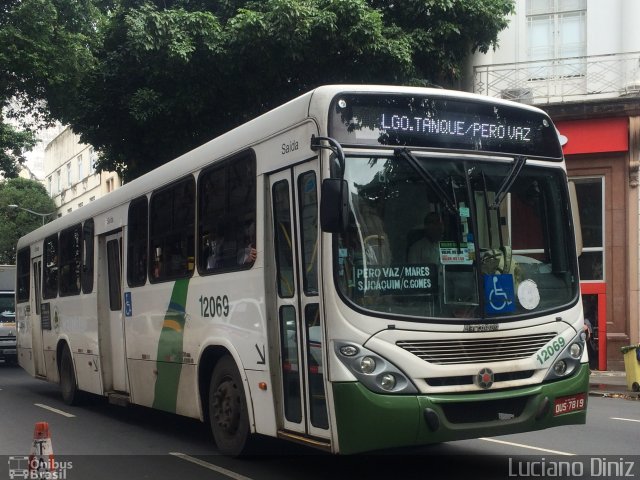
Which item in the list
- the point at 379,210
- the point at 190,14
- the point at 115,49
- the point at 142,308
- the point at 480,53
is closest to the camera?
the point at 379,210

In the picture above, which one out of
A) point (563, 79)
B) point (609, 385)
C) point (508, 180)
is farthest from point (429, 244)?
point (563, 79)

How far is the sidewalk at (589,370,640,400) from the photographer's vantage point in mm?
15938

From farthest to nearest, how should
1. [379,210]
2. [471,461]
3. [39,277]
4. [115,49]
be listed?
1. [115,49]
2. [39,277]
3. [471,461]
4. [379,210]

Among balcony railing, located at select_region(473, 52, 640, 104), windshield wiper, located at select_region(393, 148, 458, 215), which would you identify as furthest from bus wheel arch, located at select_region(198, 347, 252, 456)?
balcony railing, located at select_region(473, 52, 640, 104)

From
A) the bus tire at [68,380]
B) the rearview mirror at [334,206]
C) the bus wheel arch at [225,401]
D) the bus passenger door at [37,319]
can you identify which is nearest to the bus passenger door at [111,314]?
the bus tire at [68,380]

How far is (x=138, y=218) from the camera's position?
416 inches

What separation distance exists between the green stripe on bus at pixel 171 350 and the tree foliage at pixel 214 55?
926 centimetres

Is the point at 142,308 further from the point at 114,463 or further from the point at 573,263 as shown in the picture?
the point at 573,263

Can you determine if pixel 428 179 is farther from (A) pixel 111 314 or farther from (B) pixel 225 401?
(A) pixel 111 314

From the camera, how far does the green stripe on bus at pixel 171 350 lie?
9141 millimetres

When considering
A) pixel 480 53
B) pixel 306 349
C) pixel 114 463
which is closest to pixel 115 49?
pixel 480 53

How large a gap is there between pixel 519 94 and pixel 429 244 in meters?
15.6

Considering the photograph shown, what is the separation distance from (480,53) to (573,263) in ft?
50.3

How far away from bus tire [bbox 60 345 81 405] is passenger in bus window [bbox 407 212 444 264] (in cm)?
836
